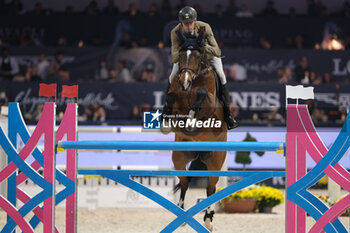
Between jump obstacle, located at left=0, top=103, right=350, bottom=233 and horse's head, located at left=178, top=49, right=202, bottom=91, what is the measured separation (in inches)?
45.8

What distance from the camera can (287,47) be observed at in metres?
12.4

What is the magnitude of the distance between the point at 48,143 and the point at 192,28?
6.20 ft

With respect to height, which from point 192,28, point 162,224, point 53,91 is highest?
point 192,28

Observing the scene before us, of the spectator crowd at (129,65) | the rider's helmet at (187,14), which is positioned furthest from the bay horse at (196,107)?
the spectator crowd at (129,65)

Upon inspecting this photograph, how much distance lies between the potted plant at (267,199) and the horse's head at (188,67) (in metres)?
3.15

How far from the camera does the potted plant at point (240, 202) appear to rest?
8.12m

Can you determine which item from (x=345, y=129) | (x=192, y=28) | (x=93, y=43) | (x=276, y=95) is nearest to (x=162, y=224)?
(x=192, y=28)

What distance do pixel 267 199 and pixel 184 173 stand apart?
13.8 feet

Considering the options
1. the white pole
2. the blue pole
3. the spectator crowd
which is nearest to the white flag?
the blue pole

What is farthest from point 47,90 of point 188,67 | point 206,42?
point 206,42

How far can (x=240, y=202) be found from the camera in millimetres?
8148

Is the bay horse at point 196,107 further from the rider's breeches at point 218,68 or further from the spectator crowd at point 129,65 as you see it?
the spectator crowd at point 129,65

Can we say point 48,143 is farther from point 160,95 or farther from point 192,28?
point 160,95

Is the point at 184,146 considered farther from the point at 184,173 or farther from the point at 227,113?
the point at 227,113
